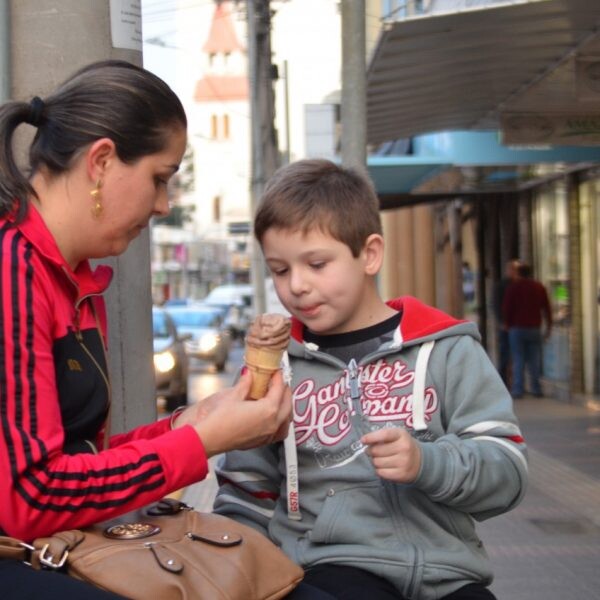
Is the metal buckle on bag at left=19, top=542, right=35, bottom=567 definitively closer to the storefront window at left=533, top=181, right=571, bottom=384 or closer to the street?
the storefront window at left=533, top=181, right=571, bottom=384

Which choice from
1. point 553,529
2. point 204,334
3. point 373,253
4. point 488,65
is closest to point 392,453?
point 373,253

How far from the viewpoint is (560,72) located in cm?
1180

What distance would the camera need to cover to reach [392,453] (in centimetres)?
242

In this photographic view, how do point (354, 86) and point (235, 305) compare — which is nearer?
point (354, 86)

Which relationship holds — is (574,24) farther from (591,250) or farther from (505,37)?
(591,250)

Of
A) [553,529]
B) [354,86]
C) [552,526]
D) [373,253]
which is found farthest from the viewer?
[354,86]

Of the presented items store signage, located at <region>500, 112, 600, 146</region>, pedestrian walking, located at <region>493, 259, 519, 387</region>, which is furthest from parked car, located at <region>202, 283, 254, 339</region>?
store signage, located at <region>500, 112, 600, 146</region>

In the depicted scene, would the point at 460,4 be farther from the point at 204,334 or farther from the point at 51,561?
the point at 204,334

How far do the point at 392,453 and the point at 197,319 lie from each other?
30.2 metres

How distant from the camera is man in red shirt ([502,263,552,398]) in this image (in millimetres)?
17391

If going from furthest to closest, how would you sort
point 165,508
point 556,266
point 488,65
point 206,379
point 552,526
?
point 206,379 → point 556,266 → point 488,65 → point 552,526 → point 165,508

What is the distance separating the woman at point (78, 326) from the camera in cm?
211

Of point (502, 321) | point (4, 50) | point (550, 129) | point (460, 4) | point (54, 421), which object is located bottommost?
point (502, 321)

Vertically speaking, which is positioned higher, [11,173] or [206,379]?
[11,173]
